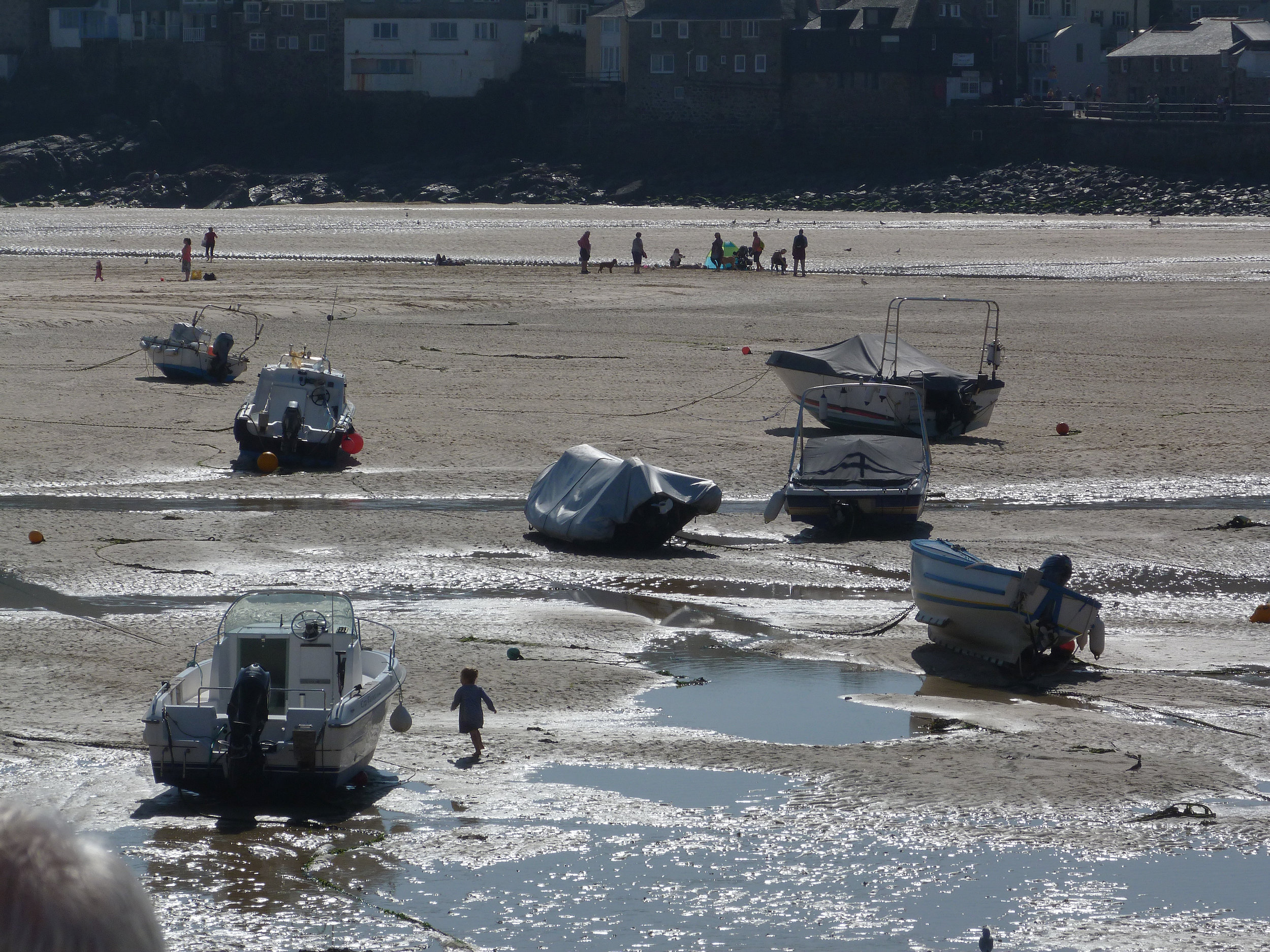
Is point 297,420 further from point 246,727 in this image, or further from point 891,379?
point 246,727

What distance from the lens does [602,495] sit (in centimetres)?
1625

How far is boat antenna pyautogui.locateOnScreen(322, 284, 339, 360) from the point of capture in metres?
27.3

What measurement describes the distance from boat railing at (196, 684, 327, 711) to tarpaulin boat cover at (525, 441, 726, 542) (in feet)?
21.0

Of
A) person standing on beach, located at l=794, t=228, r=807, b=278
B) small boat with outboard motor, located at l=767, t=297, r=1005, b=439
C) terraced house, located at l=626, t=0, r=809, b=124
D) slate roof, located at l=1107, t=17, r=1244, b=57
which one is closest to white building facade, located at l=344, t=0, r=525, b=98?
terraced house, located at l=626, t=0, r=809, b=124

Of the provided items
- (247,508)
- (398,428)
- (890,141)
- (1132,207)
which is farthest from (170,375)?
(890,141)

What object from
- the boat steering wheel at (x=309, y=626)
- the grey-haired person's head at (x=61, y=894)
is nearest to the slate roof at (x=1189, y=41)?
the boat steering wheel at (x=309, y=626)

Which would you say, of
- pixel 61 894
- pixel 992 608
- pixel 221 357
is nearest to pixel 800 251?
pixel 221 357

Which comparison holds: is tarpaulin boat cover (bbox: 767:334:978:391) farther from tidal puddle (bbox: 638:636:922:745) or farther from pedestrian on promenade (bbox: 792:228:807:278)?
pedestrian on promenade (bbox: 792:228:807:278)

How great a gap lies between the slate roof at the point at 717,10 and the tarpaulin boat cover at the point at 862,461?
61.6 meters

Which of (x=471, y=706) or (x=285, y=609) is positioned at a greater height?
(x=285, y=609)

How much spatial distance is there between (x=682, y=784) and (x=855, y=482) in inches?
311

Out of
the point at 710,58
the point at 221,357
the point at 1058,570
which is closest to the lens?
the point at 1058,570

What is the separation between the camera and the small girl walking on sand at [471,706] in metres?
10.2

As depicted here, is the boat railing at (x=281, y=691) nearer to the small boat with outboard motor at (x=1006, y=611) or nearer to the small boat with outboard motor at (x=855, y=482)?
the small boat with outboard motor at (x=1006, y=611)
